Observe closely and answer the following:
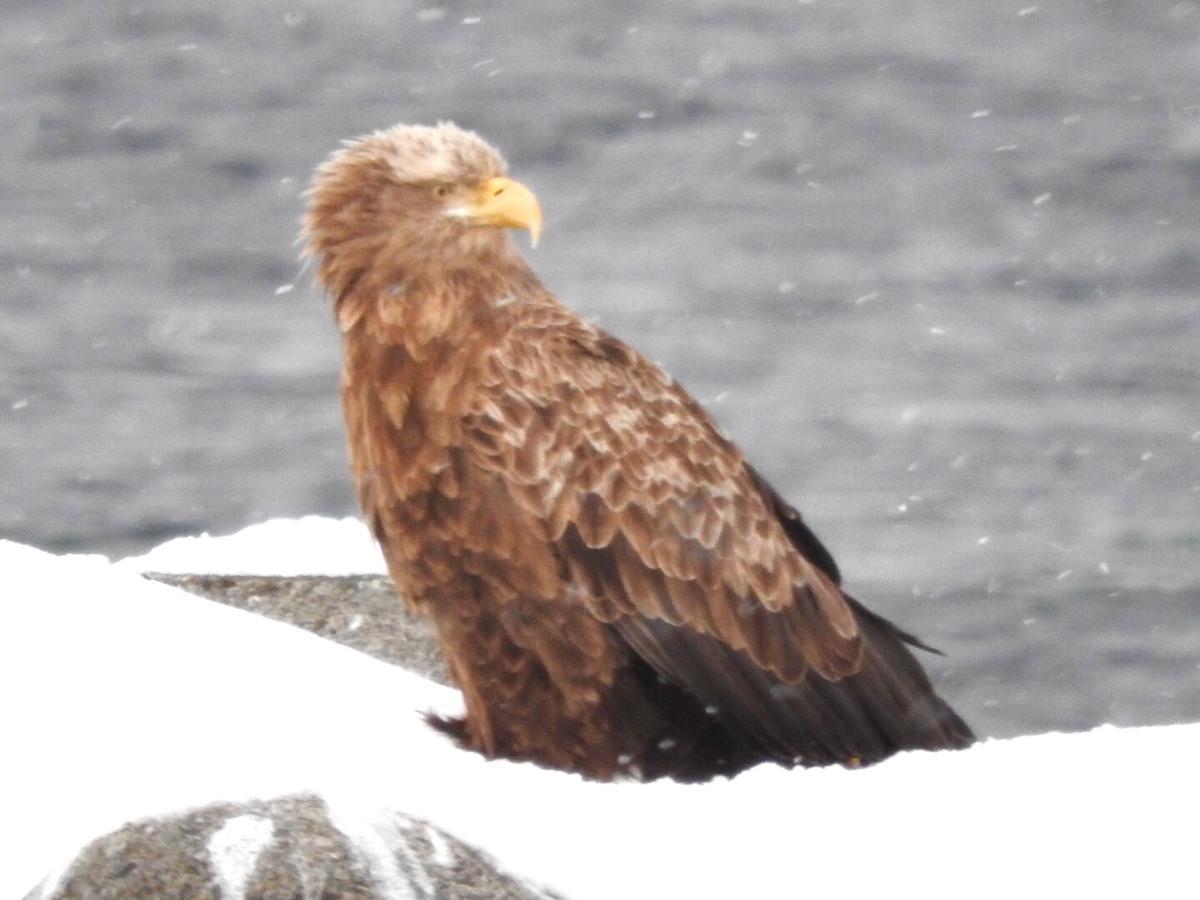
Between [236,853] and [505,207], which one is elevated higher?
[505,207]

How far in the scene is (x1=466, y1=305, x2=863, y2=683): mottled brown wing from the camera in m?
5.82

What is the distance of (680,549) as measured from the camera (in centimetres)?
598

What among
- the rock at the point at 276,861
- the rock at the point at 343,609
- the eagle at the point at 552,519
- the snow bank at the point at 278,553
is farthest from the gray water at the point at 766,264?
the rock at the point at 276,861

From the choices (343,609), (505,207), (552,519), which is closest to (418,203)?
(505,207)

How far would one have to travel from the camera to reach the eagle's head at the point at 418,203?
5977 millimetres

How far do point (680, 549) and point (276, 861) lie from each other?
196 cm

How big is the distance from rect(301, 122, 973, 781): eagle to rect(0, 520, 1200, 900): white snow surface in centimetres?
97

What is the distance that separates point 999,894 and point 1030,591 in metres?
14.4

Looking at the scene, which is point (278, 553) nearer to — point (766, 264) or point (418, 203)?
point (418, 203)

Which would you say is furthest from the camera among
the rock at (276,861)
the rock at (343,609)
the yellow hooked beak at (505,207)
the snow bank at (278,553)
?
the snow bank at (278,553)

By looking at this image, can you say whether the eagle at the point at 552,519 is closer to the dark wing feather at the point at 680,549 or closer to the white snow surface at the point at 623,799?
the dark wing feather at the point at 680,549

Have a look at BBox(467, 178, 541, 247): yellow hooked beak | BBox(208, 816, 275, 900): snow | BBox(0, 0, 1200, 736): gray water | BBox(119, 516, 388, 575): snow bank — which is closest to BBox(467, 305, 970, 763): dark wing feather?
BBox(467, 178, 541, 247): yellow hooked beak

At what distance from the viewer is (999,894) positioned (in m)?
4.20

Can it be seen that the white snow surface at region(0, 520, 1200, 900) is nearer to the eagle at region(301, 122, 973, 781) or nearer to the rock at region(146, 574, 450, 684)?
the eagle at region(301, 122, 973, 781)
